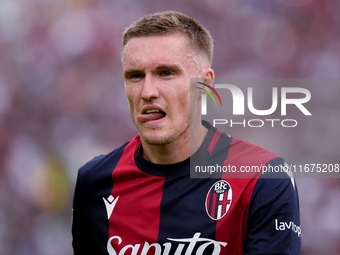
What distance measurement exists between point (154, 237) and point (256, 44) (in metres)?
3.46

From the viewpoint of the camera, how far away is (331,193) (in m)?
4.43

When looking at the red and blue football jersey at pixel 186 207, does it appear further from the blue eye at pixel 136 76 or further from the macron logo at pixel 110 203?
the blue eye at pixel 136 76

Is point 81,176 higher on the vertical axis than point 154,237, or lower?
higher

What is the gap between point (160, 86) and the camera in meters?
1.79

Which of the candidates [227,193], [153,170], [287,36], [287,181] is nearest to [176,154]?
[153,170]

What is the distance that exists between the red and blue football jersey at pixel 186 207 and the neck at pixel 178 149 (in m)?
0.03

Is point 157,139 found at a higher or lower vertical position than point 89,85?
lower

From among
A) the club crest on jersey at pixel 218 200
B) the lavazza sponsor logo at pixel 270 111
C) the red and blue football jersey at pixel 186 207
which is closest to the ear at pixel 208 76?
the red and blue football jersey at pixel 186 207

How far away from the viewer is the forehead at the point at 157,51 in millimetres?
1810

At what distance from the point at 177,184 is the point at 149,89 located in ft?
1.56

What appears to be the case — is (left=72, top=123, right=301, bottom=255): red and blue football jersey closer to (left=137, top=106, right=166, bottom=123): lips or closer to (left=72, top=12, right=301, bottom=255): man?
(left=72, top=12, right=301, bottom=255): man

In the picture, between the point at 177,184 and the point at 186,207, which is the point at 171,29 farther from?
the point at 186,207

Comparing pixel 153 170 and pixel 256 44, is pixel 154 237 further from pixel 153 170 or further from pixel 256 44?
pixel 256 44

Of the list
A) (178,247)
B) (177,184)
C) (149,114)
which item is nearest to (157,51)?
(149,114)
